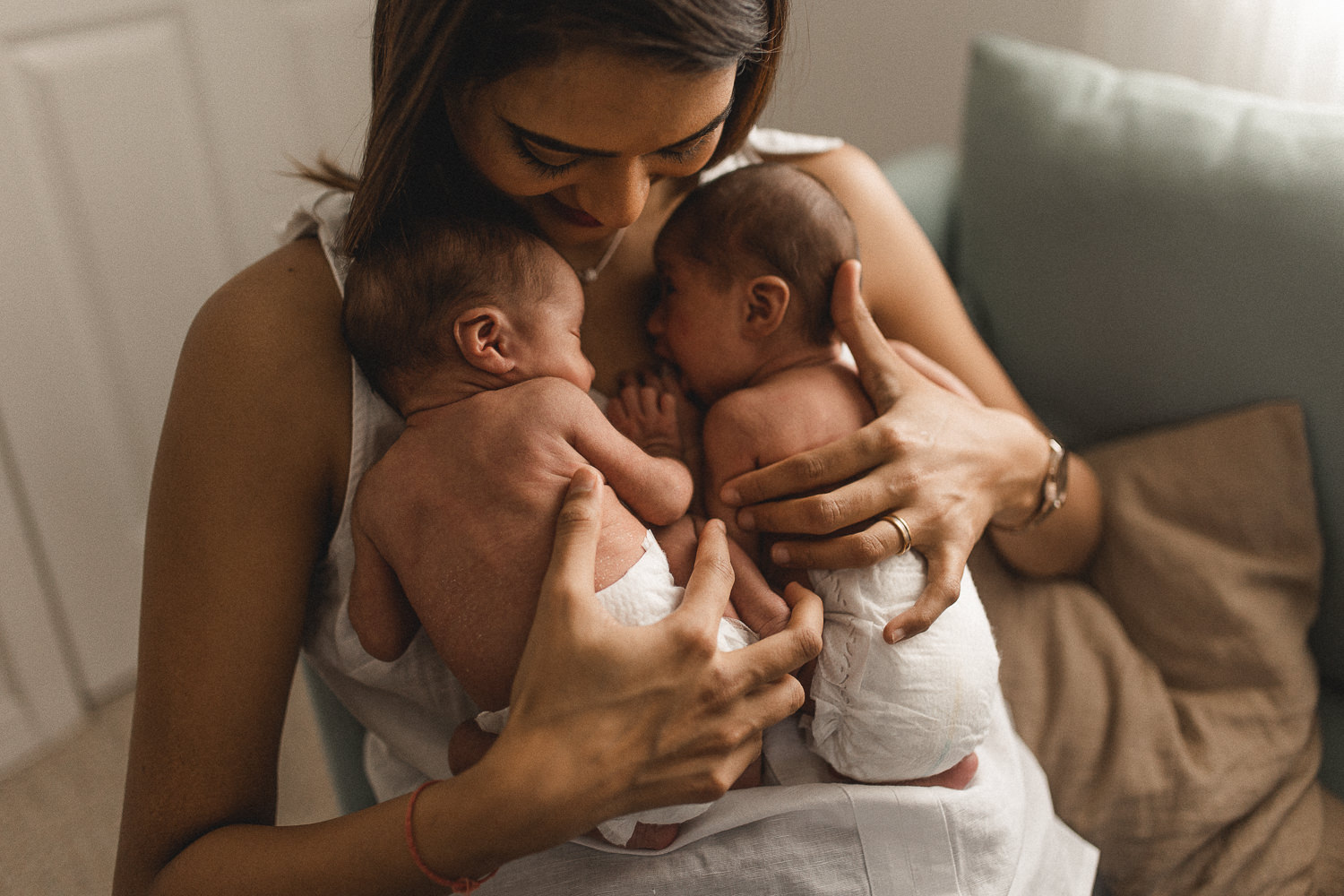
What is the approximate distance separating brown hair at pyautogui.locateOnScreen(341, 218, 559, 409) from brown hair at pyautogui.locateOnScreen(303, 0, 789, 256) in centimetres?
4

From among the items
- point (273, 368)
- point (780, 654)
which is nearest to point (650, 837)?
point (780, 654)

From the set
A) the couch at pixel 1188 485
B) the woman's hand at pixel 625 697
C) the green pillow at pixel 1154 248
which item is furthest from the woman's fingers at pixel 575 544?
the green pillow at pixel 1154 248

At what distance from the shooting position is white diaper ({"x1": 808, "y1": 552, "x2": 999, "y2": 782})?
2.79 feet

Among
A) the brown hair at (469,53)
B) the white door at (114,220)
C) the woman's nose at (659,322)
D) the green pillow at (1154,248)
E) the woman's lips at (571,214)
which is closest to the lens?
the brown hair at (469,53)

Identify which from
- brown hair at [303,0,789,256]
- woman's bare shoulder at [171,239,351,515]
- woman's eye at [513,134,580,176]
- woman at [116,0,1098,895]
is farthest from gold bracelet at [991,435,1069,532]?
woman's bare shoulder at [171,239,351,515]

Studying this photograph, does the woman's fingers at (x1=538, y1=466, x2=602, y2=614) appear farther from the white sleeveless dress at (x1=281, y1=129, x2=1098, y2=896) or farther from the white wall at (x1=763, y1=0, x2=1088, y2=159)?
the white wall at (x1=763, y1=0, x2=1088, y2=159)

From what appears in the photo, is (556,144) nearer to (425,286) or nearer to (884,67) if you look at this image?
(425,286)

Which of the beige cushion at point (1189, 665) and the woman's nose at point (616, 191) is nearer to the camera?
the woman's nose at point (616, 191)

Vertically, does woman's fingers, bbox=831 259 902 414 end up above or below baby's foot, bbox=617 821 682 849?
above

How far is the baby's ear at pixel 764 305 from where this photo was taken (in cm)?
101

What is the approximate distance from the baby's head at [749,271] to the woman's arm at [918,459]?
0.04m

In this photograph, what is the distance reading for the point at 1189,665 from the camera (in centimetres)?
123

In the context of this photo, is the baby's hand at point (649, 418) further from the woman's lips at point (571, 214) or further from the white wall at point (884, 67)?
the white wall at point (884, 67)

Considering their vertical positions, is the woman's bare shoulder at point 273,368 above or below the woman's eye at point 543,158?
below
